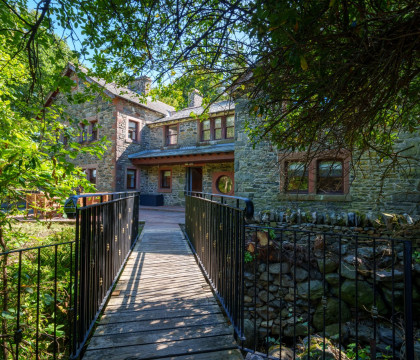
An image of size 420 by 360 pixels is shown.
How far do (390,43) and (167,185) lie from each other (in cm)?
1505

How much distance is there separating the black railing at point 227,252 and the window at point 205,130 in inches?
433

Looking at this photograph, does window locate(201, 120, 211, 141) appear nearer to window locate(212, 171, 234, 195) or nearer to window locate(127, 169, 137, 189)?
window locate(212, 171, 234, 195)

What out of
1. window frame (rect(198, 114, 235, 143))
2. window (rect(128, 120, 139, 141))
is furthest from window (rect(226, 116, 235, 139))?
window (rect(128, 120, 139, 141))

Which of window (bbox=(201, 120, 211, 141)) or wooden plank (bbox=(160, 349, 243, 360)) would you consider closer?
wooden plank (bbox=(160, 349, 243, 360))

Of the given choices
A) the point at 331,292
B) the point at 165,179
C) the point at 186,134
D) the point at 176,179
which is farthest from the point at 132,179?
the point at 331,292

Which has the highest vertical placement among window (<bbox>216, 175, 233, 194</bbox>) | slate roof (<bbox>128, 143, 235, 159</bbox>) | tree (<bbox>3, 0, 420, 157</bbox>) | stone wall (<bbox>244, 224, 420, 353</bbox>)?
slate roof (<bbox>128, 143, 235, 159</bbox>)

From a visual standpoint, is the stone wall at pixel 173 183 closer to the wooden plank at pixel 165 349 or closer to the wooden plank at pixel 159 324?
the wooden plank at pixel 159 324

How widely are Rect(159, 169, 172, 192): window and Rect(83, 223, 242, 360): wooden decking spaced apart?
1169cm

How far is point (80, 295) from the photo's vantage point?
7.01 feet

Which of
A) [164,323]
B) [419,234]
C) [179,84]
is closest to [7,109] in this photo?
[179,84]

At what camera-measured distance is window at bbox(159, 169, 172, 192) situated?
52.5 feet

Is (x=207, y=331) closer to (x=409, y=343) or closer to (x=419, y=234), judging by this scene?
(x=409, y=343)

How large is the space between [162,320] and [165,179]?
13.9 meters

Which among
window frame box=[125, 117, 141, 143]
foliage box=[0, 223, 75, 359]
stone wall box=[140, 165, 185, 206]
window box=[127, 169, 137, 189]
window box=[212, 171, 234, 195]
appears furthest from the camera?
window box=[127, 169, 137, 189]
